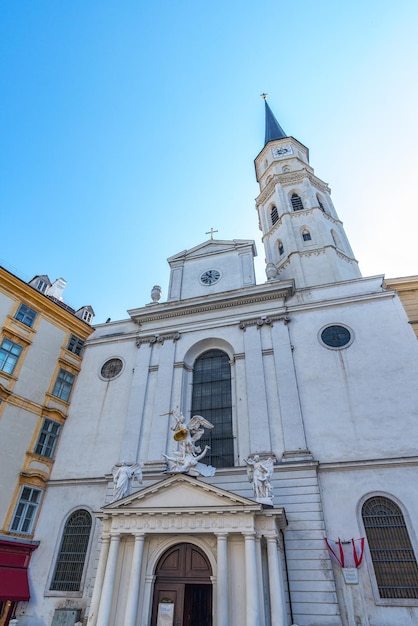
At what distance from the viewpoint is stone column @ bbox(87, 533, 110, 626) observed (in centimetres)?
1156

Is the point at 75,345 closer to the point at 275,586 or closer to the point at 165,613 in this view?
the point at 165,613

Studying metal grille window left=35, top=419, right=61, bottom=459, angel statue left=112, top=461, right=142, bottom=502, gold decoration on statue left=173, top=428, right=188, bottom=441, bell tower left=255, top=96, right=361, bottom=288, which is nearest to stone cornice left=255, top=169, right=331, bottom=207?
bell tower left=255, top=96, right=361, bottom=288

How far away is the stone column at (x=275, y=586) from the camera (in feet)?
34.6

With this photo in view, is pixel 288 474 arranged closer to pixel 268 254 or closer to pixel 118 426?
pixel 118 426

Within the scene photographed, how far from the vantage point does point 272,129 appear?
38344 mm

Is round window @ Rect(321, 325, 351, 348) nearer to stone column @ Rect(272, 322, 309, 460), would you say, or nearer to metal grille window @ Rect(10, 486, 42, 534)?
stone column @ Rect(272, 322, 309, 460)

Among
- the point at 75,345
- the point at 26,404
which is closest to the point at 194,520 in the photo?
the point at 26,404

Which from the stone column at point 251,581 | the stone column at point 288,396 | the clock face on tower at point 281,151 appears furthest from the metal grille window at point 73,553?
the clock face on tower at point 281,151

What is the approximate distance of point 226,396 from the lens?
18.4m

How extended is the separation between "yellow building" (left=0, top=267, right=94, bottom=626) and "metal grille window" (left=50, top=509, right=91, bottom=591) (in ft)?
3.92

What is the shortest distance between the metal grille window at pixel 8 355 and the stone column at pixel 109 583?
9.42 m

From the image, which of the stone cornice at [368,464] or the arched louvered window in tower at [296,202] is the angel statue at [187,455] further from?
the arched louvered window in tower at [296,202]

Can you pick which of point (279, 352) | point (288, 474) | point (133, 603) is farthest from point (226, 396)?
point (133, 603)

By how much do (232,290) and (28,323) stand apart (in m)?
10.8
